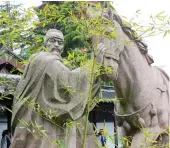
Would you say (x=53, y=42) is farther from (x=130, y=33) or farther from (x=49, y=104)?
(x=130, y=33)

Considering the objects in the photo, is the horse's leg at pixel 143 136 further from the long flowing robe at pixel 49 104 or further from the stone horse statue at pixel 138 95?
the long flowing robe at pixel 49 104

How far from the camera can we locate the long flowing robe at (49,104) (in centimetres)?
429

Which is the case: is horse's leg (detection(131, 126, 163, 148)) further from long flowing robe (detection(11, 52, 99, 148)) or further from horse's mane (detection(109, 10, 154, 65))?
horse's mane (detection(109, 10, 154, 65))

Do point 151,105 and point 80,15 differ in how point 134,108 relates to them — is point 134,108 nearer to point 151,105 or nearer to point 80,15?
point 151,105

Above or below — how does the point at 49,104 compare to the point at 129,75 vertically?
below

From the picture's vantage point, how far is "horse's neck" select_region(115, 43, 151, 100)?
12.9ft

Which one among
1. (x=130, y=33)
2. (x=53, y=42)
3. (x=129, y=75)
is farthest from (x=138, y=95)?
(x=53, y=42)

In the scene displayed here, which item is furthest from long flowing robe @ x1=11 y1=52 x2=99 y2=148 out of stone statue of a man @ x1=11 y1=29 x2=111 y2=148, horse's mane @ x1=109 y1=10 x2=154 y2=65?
horse's mane @ x1=109 y1=10 x2=154 y2=65

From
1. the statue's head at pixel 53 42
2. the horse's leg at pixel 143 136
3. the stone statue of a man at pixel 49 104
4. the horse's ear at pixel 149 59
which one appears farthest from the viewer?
the statue's head at pixel 53 42

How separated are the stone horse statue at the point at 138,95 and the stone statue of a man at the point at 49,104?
1.36 feet

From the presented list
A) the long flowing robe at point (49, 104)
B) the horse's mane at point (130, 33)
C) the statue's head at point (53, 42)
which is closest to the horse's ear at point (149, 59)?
the horse's mane at point (130, 33)

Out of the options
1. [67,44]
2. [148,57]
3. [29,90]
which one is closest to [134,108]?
[148,57]

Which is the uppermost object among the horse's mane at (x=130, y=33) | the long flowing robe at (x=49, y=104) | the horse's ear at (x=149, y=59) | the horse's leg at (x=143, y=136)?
the horse's mane at (x=130, y=33)

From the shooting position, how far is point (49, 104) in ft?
14.3
